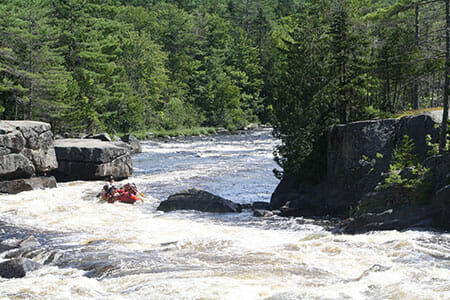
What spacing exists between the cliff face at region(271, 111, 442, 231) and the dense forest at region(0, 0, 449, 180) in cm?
118

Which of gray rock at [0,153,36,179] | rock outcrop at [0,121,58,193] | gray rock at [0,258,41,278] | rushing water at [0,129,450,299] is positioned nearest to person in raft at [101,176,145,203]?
rushing water at [0,129,450,299]

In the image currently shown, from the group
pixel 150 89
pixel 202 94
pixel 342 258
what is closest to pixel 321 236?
pixel 342 258

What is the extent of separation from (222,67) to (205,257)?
69.0 meters

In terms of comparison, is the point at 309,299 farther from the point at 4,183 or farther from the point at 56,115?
the point at 56,115

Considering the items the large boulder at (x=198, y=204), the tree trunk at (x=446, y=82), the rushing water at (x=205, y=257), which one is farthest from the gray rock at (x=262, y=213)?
the tree trunk at (x=446, y=82)

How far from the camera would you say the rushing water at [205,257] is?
31.5ft

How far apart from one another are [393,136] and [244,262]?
7.73m

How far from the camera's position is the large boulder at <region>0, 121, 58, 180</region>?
22094 millimetres

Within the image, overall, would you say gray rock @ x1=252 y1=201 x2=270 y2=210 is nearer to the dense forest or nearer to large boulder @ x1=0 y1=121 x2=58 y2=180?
the dense forest

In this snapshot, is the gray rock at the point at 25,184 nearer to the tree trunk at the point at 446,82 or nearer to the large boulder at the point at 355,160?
the large boulder at the point at 355,160

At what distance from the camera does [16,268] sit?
36.0 feet

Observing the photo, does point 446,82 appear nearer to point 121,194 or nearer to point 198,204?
point 198,204

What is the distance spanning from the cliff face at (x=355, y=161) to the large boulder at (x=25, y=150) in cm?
1115

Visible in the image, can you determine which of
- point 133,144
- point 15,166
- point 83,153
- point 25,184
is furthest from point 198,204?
point 133,144
